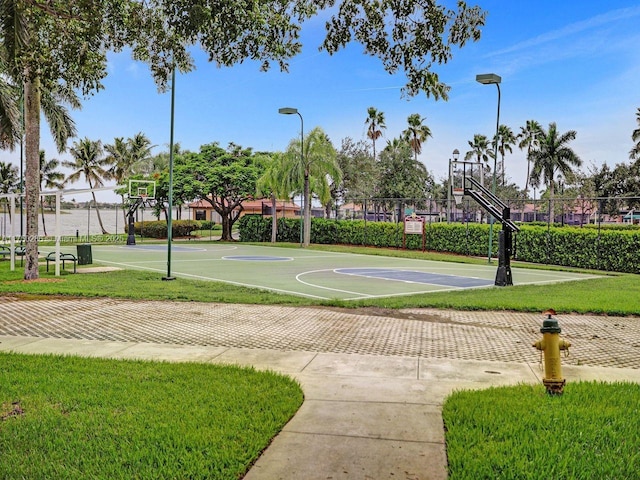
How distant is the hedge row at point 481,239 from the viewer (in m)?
22.5

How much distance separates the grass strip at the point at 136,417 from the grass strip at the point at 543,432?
1.47 metres

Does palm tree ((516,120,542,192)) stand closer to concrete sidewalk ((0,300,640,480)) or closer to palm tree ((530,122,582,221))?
palm tree ((530,122,582,221))

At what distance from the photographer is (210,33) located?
19.9 ft

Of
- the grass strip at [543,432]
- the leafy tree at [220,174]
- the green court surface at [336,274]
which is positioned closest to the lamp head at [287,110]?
the green court surface at [336,274]

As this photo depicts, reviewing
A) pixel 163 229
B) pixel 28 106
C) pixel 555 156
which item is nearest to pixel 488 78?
pixel 28 106

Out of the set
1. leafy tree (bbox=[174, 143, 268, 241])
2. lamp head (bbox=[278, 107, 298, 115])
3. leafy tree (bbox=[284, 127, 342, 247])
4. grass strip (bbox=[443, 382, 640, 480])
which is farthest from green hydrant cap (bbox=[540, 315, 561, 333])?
leafy tree (bbox=[174, 143, 268, 241])

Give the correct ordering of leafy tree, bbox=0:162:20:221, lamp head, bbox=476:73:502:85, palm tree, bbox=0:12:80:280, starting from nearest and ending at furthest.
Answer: palm tree, bbox=0:12:80:280
lamp head, bbox=476:73:502:85
leafy tree, bbox=0:162:20:221

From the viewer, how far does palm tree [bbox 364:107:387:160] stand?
205 ft

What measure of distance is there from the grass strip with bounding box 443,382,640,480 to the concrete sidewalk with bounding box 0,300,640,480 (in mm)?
214

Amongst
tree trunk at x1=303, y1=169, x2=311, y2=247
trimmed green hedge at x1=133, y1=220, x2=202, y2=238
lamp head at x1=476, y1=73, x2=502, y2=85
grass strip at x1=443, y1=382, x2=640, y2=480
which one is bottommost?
grass strip at x1=443, y1=382, x2=640, y2=480

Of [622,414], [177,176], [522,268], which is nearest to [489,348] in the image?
[622,414]

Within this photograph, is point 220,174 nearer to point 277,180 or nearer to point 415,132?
point 277,180

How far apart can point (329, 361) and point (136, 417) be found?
9.05 feet

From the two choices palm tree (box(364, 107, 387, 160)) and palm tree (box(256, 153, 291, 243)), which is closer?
palm tree (box(256, 153, 291, 243))
